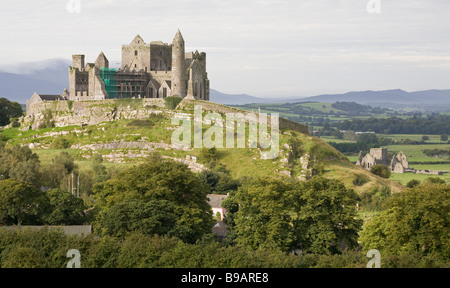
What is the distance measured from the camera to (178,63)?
102188 mm

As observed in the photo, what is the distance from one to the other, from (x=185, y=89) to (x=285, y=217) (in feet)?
173

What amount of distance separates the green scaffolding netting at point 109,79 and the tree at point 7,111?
29347mm

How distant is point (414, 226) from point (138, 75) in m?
66.6

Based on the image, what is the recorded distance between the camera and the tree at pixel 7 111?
12988cm

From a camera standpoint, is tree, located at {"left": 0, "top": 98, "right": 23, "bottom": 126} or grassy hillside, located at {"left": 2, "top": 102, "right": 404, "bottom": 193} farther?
tree, located at {"left": 0, "top": 98, "right": 23, "bottom": 126}

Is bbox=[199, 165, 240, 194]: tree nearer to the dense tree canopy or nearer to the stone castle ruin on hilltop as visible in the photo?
the dense tree canopy

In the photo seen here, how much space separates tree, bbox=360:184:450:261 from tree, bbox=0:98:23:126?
92712mm

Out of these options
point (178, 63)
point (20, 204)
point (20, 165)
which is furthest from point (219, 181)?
point (178, 63)

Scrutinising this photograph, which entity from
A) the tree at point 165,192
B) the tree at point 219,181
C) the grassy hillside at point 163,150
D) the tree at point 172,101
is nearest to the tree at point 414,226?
the tree at point 165,192

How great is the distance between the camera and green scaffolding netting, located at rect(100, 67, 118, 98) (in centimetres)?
10788

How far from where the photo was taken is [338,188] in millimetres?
56219

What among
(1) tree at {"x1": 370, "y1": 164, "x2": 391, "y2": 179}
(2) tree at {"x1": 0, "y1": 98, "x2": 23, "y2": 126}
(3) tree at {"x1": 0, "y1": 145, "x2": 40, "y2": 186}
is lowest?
(1) tree at {"x1": 370, "y1": 164, "x2": 391, "y2": 179}

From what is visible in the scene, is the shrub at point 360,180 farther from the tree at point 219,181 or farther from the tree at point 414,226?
the tree at point 414,226

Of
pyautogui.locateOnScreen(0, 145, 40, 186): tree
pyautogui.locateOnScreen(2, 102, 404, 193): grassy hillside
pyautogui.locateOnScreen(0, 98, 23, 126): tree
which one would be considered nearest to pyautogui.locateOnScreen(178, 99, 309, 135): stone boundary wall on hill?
pyautogui.locateOnScreen(2, 102, 404, 193): grassy hillside
